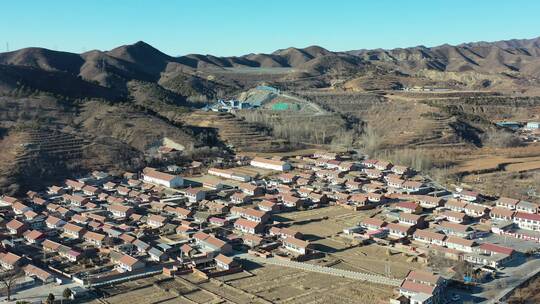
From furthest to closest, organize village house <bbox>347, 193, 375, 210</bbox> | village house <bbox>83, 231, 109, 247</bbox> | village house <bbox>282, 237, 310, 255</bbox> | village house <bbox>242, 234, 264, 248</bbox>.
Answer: village house <bbox>347, 193, 375, 210</bbox> < village house <bbox>83, 231, 109, 247</bbox> < village house <bbox>242, 234, 264, 248</bbox> < village house <bbox>282, 237, 310, 255</bbox>

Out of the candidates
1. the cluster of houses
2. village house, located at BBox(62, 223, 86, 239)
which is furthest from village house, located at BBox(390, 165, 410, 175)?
village house, located at BBox(62, 223, 86, 239)

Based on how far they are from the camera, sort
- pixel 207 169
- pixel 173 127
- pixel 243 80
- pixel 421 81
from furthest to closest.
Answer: pixel 243 80 < pixel 421 81 < pixel 173 127 < pixel 207 169

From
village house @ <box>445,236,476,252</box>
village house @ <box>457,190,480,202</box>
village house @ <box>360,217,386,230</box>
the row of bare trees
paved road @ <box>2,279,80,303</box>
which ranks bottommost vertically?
paved road @ <box>2,279,80,303</box>

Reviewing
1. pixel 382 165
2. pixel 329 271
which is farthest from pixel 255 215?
pixel 382 165

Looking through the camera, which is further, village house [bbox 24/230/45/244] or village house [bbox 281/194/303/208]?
village house [bbox 281/194/303/208]

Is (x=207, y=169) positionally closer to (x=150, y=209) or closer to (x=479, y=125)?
(x=150, y=209)

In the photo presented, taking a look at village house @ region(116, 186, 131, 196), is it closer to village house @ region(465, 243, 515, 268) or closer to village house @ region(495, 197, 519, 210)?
village house @ region(465, 243, 515, 268)

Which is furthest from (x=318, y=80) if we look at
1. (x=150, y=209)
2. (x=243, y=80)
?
(x=150, y=209)
